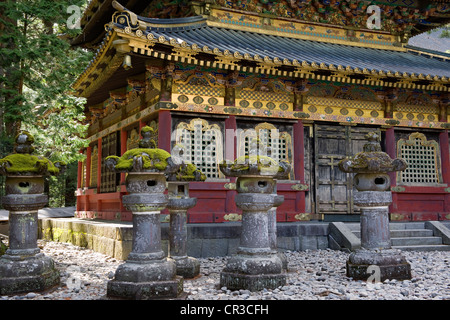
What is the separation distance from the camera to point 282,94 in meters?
10.9

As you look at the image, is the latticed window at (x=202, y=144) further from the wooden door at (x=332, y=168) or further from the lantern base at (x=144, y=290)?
the lantern base at (x=144, y=290)

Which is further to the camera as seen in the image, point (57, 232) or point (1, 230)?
point (1, 230)

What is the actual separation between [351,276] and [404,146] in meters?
7.22

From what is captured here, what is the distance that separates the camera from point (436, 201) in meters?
12.1

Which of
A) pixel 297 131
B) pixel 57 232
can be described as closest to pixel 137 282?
pixel 297 131

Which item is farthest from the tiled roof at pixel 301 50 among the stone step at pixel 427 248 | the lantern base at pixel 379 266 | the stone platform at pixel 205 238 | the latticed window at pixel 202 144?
the lantern base at pixel 379 266

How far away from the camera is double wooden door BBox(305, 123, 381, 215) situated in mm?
11172

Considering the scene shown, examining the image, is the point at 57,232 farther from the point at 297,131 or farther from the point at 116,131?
the point at 297,131

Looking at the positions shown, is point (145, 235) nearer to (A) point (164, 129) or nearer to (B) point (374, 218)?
(B) point (374, 218)

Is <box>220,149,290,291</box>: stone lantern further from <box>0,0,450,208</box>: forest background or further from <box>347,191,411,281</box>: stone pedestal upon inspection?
<box>0,0,450,208</box>: forest background

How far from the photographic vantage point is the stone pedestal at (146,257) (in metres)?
4.81

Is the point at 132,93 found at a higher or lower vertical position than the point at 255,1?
lower

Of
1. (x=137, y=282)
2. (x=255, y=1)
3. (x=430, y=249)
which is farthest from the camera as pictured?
(x=255, y=1)

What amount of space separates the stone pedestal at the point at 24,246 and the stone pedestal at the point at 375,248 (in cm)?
441
